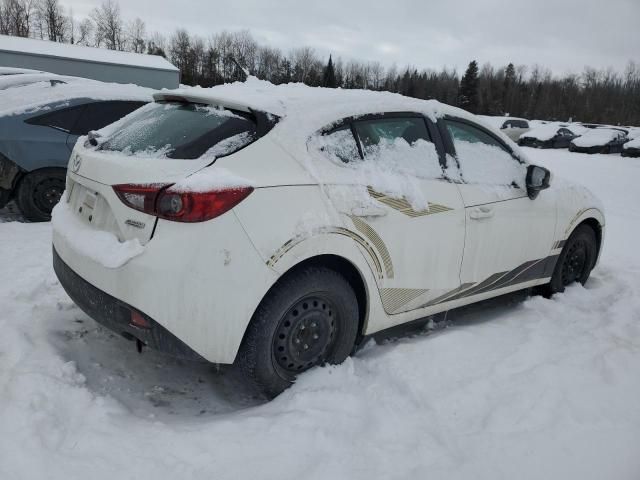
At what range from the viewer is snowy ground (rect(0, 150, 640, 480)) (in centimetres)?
228

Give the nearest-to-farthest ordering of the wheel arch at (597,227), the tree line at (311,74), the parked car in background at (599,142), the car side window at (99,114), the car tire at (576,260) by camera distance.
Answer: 1. the car tire at (576,260)
2. the wheel arch at (597,227)
3. the car side window at (99,114)
4. the parked car in background at (599,142)
5. the tree line at (311,74)

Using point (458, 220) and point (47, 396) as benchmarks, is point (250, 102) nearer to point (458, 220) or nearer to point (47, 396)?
point (458, 220)

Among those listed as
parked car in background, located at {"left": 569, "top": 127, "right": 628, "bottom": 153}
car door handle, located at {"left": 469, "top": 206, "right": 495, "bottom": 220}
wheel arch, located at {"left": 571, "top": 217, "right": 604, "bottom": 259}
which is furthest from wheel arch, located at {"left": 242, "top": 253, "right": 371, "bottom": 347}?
parked car in background, located at {"left": 569, "top": 127, "right": 628, "bottom": 153}

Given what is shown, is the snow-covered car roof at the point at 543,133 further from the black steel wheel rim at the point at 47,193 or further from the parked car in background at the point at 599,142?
the black steel wheel rim at the point at 47,193

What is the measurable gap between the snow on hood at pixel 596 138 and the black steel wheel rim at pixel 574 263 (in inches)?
975

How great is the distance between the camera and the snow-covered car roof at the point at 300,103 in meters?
2.81

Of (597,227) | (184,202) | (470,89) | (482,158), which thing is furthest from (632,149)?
(470,89)

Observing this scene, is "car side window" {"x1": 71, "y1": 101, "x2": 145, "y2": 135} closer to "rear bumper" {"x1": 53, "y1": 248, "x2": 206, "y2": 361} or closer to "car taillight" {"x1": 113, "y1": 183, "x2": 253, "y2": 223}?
"rear bumper" {"x1": 53, "y1": 248, "x2": 206, "y2": 361}

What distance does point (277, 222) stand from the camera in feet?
8.29

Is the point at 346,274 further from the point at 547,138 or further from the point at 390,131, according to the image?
the point at 547,138

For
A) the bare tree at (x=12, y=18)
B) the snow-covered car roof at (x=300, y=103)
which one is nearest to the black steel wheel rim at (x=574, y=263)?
the snow-covered car roof at (x=300, y=103)

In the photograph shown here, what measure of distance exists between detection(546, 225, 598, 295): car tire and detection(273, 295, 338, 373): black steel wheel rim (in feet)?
8.49

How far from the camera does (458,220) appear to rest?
341cm

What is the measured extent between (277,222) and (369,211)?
63 cm
